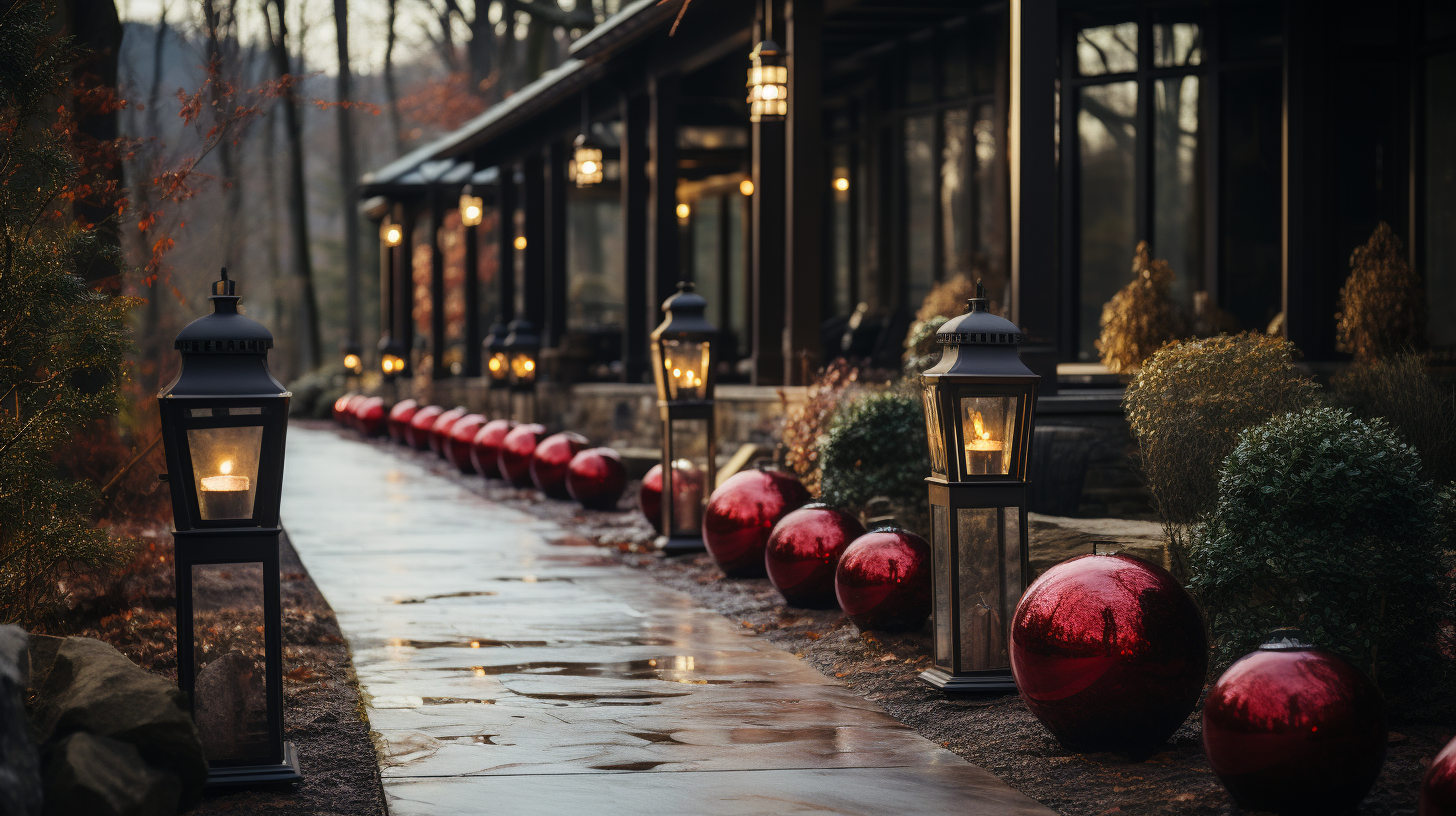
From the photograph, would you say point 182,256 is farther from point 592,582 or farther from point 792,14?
point 592,582

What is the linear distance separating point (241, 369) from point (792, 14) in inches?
418

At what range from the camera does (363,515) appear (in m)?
15.1

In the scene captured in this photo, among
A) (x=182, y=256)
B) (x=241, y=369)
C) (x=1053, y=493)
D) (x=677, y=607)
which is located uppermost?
(x=182, y=256)

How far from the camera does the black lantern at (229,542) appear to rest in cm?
533

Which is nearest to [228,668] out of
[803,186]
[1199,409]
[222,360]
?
[222,360]

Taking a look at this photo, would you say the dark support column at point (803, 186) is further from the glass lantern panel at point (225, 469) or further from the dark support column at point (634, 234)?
the glass lantern panel at point (225, 469)

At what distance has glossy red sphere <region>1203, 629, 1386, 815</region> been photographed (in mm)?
4770

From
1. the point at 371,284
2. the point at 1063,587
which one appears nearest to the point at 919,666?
the point at 1063,587

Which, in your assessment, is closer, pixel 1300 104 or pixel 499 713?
pixel 499 713

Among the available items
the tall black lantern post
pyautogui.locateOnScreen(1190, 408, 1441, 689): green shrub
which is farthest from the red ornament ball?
pyautogui.locateOnScreen(1190, 408, 1441, 689): green shrub

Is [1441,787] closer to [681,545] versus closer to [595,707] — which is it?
[595,707]

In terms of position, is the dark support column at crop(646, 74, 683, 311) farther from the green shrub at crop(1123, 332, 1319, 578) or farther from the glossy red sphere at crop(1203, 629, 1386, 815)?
the glossy red sphere at crop(1203, 629, 1386, 815)

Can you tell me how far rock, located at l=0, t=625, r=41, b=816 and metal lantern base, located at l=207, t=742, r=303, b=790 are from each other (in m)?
0.99

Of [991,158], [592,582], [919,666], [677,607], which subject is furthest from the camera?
[991,158]
